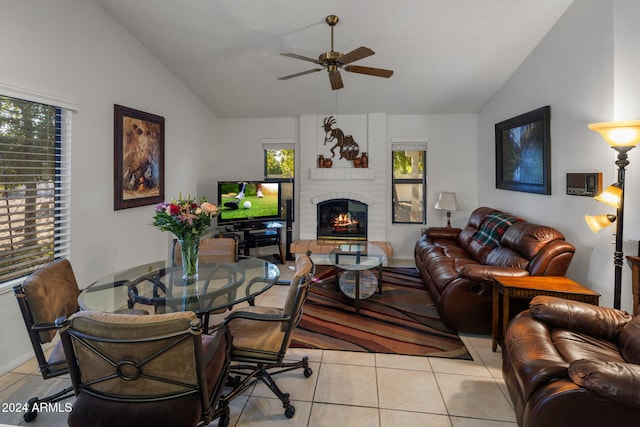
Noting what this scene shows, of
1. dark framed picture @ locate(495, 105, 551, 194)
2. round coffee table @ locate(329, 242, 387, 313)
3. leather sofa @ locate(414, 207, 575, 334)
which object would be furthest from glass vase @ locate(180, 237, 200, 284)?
dark framed picture @ locate(495, 105, 551, 194)

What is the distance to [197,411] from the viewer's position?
1.37 meters

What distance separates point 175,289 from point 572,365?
7.05ft

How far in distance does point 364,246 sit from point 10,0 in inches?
165

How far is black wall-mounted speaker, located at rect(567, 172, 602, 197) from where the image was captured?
2.64 meters

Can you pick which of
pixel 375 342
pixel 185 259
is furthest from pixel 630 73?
pixel 185 259

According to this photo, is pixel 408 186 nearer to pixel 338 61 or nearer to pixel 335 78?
pixel 335 78

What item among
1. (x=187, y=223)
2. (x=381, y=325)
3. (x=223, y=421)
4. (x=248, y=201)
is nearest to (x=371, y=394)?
(x=223, y=421)

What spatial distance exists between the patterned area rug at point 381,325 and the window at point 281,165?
2265 mm

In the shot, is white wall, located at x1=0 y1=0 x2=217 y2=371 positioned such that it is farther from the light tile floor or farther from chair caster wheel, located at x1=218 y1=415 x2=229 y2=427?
chair caster wheel, located at x1=218 y1=415 x2=229 y2=427

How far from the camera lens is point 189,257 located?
89.1 inches

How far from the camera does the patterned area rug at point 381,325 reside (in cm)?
273

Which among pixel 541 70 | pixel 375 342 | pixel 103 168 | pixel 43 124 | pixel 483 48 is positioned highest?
pixel 483 48

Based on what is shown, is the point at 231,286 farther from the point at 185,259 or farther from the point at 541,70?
the point at 541,70

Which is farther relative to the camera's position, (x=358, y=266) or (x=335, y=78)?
(x=358, y=266)
